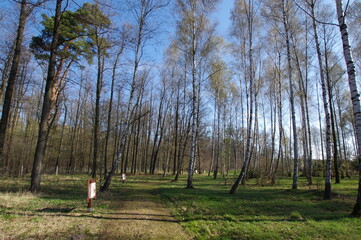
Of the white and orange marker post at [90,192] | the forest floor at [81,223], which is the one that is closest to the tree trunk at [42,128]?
the forest floor at [81,223]

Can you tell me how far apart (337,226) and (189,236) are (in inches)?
165

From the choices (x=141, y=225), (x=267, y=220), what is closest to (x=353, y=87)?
(x=267, y=220)

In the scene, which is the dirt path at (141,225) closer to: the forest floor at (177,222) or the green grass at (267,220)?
the forest floor at (177,222)

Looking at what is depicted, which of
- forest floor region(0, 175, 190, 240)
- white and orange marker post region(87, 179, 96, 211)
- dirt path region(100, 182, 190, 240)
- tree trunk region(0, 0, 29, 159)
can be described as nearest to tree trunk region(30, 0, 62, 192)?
tree trunk region(0, 0, 29, 159)

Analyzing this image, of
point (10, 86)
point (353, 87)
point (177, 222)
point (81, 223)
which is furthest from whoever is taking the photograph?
point (10, 86)

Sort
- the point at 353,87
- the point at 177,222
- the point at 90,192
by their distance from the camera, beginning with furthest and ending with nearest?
1. the point at 353,87
2. the point at 90,192
3. the point at 177,222

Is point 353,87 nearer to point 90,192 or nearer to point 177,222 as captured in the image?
point 177,222

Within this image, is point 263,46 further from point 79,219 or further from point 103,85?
point 79,219

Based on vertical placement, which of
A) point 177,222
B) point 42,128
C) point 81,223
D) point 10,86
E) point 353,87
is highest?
point 10,86

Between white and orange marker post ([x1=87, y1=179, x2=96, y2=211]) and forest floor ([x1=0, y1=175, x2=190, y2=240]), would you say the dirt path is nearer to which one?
forest floor ([x1=0, y1=175, x2=190, y2=240])

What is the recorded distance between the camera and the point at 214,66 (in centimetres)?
1916

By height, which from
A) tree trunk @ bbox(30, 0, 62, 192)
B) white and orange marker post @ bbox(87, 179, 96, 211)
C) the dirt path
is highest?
tree trunk @ bbox(30, 0, 62, 192)

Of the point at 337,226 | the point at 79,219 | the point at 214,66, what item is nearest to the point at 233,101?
the point at 214,66

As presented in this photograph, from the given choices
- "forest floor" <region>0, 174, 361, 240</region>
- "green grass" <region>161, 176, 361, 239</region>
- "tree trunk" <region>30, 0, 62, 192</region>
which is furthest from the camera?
"tree trunk" <region>30, 0, 62, 192</region>
